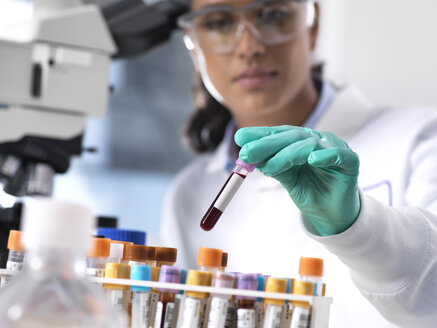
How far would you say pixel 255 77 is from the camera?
1.49 meters

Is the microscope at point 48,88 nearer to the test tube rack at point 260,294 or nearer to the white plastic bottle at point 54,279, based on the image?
the test tube rack at point 260,294

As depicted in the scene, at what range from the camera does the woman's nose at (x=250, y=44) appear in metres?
1.46

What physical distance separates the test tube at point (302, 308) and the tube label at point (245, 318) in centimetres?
5

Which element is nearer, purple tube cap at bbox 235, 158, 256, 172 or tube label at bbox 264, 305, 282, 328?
tube label at bbox 264, 305, 282, 328

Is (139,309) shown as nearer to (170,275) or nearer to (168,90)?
(170,275)

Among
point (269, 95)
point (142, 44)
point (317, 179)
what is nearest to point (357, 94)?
point (269, 95)

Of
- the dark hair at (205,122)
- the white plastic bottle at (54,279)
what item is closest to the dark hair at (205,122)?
the dark hair at (205,122)

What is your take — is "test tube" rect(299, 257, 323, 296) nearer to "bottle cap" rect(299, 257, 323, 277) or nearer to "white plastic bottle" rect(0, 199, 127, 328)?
"bottle cap" rect(299, 257, 323, 277)

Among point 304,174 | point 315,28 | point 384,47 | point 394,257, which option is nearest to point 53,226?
point 304,174

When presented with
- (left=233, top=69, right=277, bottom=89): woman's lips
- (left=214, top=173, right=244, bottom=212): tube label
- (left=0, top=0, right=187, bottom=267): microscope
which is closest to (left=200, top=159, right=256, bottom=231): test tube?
(left=214, top=173, right=244, bottom=212): tube label

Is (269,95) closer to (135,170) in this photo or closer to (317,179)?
(317,179)

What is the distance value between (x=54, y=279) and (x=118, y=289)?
239mm

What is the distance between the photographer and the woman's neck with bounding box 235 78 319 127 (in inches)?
65.6

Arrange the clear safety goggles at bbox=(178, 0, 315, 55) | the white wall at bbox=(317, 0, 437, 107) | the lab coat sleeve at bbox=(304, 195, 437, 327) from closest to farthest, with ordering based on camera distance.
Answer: the lab coat sleeve at bbox=(304, 195, 437, 327), the clear safety goggles at bbox=(178, 0, 315, 55), the white wall at bbox=(317, 0, 437, 107)
